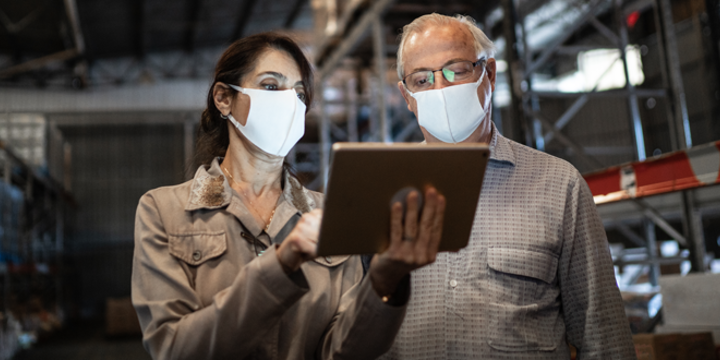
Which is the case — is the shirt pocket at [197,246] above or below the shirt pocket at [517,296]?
above

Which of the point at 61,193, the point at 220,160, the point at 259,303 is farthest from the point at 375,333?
the point at 61,193

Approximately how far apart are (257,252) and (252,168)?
0.35 m

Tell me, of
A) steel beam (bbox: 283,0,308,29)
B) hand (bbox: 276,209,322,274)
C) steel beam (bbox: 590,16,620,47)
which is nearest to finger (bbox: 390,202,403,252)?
hand (bbox: 276,209,322,274)

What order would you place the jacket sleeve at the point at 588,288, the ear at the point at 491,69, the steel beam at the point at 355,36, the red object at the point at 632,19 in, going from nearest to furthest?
the jacket sleeve at the point at 588,288 → the ear at the point at 491,69 → the steel beam at the point at 355,36 → the red object at the point at 632,19

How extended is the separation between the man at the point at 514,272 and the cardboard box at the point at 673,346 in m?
1.40

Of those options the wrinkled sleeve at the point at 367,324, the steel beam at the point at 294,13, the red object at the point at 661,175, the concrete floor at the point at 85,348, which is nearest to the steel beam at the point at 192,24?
the steel beam at the point at 294,13

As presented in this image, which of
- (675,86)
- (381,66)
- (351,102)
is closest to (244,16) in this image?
(351,102)

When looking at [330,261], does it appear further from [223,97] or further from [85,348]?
[85,348]

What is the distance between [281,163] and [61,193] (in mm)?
17979

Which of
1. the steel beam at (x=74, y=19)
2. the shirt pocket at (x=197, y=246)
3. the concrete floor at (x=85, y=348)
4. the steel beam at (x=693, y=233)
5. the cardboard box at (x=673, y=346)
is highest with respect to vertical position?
the steel beam at (x=74, y=19)

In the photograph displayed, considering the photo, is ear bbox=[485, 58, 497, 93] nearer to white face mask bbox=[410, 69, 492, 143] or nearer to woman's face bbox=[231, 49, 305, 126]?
white face mask bbox=[410, 69, 492, 143]

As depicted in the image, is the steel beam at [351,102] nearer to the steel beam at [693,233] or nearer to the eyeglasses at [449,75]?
the steel beam at [693,233]

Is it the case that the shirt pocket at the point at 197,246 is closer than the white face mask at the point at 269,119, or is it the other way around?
the shirt pocket at the point at 197,246

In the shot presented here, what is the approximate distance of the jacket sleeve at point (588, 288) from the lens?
2.00 meters
